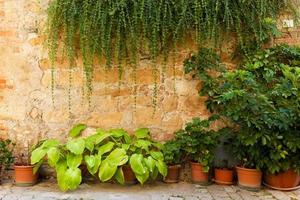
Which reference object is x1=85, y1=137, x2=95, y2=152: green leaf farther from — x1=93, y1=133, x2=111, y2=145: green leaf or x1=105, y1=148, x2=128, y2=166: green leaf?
x1=105, y1=148, x2=128, y2=166: green leaf

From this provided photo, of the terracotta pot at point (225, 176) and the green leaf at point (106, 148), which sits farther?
the terracotta pot at point (225, 176)

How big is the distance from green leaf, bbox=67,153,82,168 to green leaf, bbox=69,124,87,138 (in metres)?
0.30

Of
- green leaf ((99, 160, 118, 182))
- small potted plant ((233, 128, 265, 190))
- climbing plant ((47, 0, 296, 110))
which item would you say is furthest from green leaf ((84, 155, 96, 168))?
small potted plant ((233, 128, 265, 190))

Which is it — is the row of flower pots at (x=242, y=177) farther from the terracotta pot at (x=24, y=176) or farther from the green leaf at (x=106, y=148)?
the terracotta pot at (x=24, y=176)

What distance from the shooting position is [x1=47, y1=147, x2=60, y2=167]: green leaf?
10.7ft

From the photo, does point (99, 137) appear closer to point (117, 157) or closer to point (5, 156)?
point (117, 157)

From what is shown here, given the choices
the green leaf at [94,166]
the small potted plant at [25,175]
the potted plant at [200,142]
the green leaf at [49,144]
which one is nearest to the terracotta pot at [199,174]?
the potted plant at [200,142]

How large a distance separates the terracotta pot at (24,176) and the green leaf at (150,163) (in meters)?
1.14

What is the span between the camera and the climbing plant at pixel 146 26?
335 centimetres

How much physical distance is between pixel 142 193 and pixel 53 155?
34.7 inches

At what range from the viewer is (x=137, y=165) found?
322 centimetres

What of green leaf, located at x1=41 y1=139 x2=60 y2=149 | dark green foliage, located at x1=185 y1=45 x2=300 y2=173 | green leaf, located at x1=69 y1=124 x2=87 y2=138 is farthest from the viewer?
green leaf, located at x1=69 y1=124 x2=87 y2=138

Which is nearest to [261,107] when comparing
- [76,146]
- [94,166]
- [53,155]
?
[94,166]

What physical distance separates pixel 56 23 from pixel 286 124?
2.31 metres
